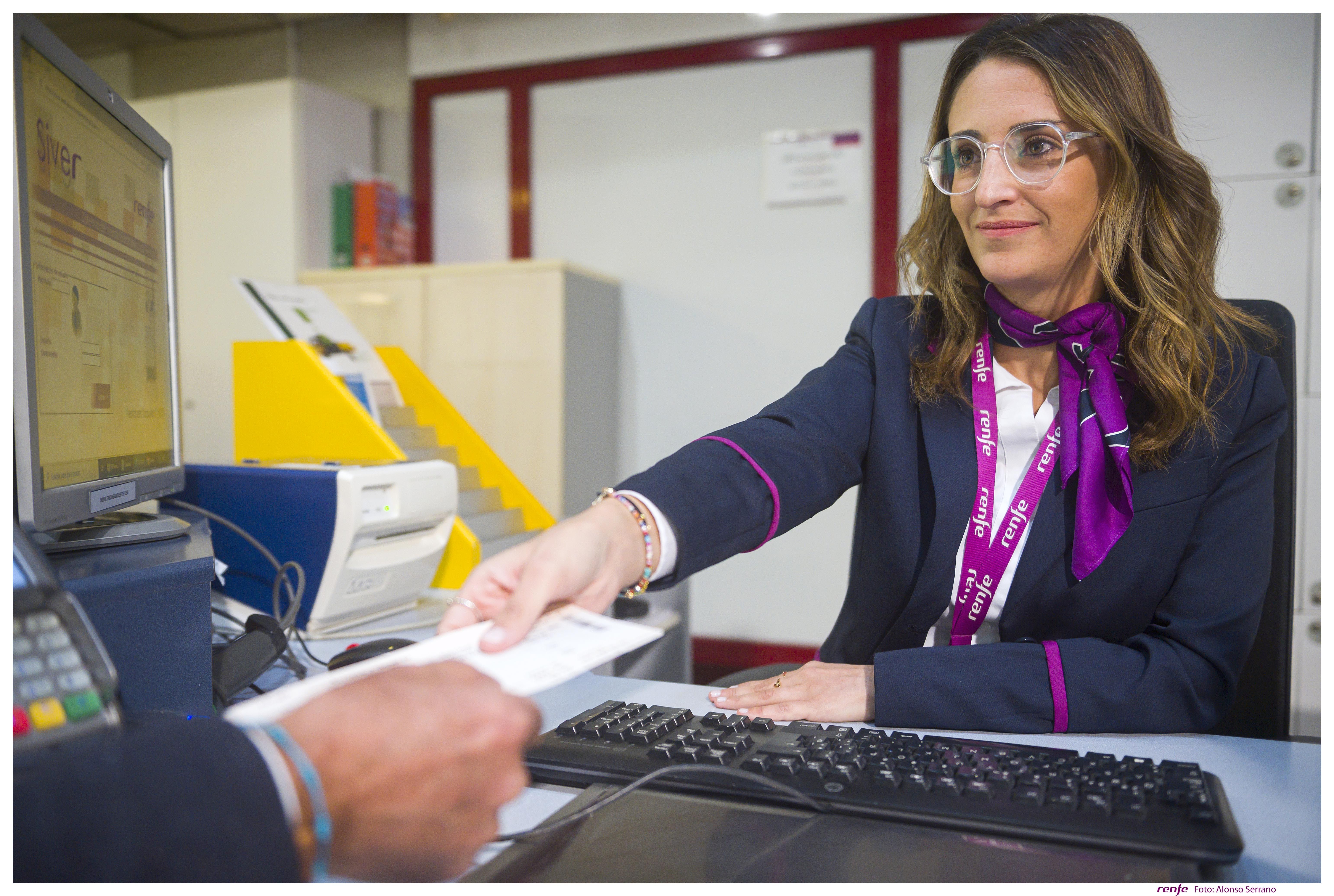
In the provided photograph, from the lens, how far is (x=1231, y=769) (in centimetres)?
75

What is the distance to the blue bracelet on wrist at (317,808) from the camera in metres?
0.43

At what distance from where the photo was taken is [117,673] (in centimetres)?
69

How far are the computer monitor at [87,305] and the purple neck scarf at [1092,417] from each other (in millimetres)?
969

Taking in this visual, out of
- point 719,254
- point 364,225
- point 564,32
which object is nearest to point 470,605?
point 719,254

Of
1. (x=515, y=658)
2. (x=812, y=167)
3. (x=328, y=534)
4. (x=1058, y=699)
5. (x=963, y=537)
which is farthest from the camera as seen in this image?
(x=812, y=167)

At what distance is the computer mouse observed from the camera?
935mm

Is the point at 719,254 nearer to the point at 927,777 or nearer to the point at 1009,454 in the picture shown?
the point at 1009,454

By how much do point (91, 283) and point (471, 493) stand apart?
2.94 ft

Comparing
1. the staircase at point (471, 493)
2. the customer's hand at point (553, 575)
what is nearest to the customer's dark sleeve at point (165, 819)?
the customer's hand at point (553, 575)

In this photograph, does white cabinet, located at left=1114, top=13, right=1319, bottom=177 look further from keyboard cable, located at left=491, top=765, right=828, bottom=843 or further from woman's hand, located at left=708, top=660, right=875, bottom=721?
keyboard cable, located at left=491, top=765, right=828, bottom=843

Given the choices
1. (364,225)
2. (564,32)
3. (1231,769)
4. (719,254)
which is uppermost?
(564,32)

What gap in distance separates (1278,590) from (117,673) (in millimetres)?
1206

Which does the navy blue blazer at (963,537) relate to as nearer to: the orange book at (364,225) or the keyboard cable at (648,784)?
the keyboard cable at (648,784)
